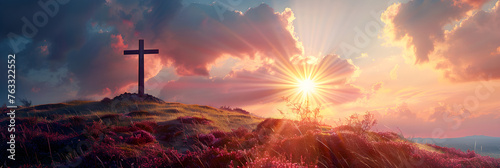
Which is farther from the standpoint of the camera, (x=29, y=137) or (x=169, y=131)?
(x=169, y=131)

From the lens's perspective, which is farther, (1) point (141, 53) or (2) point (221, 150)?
(1) point (141, 53)

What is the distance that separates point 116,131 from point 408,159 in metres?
11.3

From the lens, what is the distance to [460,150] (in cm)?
923

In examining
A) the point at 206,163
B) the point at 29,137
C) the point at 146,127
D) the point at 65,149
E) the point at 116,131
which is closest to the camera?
the point at 206,163

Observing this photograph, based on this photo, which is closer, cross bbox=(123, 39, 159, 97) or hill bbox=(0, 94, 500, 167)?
hill bbox=(0, 94, 500, 167)

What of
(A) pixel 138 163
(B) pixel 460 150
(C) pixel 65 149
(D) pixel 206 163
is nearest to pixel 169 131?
(C) pixel 65 149

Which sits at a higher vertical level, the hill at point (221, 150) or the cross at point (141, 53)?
the cross at point (141, 53)

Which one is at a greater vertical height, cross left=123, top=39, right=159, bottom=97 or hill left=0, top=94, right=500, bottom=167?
cross left=123, top=39, right=159, bottom=97

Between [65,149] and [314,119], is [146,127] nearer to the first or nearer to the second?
[65,149]

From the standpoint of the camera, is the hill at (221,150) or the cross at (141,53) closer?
the hill at (221,150)

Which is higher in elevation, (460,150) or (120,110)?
(120,110)

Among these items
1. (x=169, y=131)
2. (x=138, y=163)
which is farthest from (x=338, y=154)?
(x=169, y=131)

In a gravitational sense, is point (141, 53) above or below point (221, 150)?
above

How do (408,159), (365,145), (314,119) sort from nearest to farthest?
(408,159)
(365,145)
(314,119)
